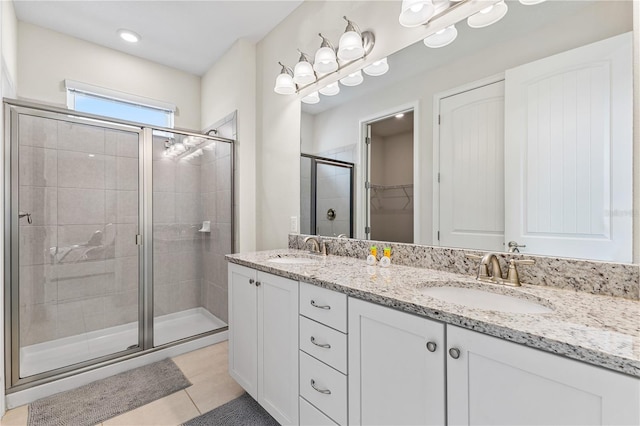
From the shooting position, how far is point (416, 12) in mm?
1384

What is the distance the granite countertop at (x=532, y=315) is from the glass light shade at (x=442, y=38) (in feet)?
3.68

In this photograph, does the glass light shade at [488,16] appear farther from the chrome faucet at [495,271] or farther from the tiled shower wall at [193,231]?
the tiled shower wall at [193,231]

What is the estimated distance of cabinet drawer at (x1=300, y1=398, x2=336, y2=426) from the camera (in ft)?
3.87

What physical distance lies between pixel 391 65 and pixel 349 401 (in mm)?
1674

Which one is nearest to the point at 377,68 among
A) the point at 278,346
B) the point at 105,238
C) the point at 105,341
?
the point at 278,346

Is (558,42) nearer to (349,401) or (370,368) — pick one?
(370,368)

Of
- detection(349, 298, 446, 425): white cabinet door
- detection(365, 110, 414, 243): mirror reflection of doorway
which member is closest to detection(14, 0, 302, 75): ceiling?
detection(365, 110, 414, 243): mirror reflection of doorway

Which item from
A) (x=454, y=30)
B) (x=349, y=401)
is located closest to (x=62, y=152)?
(x=349, y=401)

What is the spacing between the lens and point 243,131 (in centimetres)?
258

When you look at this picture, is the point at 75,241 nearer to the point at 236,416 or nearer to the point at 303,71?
the point at 236,416

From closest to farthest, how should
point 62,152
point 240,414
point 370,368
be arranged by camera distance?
point 370,368, point 240,414, point 62,152

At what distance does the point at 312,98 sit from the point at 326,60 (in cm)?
34

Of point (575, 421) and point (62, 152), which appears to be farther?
point (62, 152)

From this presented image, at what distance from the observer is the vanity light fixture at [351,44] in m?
1.65
